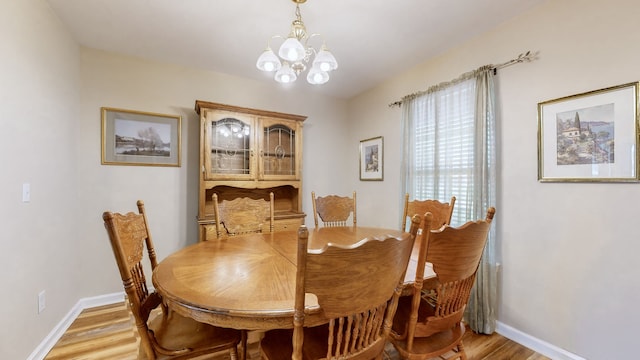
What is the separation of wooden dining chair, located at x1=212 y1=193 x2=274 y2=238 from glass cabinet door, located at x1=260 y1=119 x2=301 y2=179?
90 centimetres

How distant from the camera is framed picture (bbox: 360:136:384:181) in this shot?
3.37 m

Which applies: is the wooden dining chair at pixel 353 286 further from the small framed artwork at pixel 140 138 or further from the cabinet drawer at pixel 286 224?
the small framed artwork at pixel 140 138

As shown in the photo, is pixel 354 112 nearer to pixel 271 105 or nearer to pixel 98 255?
pixel 271 105

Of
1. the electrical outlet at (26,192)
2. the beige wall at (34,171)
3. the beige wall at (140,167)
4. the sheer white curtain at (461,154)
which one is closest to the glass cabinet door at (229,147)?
the beige wall at (140,167)

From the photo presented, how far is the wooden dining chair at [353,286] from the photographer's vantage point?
30.3 inches

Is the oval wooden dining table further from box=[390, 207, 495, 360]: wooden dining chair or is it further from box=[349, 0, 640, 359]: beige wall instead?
box=[349, 0, 640, 359]: beige wall

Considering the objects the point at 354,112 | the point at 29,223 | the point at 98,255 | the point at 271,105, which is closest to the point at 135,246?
the point at 29,223

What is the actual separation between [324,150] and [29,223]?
299cm

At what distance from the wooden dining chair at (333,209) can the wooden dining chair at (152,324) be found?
142 cm

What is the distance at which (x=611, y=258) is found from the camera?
1577 mm

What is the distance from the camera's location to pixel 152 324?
134 centimetres

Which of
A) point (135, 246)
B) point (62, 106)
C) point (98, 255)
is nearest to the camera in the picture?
point (135, 246)

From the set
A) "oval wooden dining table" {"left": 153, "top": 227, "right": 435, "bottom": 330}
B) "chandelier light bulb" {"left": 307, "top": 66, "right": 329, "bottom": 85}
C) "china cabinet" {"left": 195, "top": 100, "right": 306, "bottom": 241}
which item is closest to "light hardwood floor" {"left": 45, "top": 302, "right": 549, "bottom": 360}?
"oval wooden dining table" {"left": 153, "top": 227, "right": 435, "bottom": 330}

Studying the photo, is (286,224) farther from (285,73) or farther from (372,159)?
(285,73)
